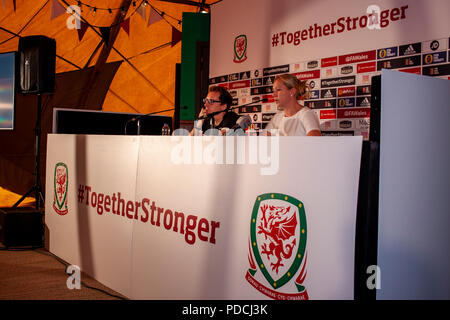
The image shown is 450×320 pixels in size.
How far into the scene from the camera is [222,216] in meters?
1.79

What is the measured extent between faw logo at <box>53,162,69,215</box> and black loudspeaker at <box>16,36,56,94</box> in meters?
1.47

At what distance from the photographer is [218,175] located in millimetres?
1835

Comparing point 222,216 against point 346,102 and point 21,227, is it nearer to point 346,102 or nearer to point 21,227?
point 21,227

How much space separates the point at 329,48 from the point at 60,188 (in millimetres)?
2985

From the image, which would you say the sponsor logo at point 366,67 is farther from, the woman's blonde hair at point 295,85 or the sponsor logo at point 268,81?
the sponsor logo at point 268,81

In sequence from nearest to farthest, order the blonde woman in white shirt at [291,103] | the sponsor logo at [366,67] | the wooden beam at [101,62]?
the blonde woman in white shirt at [291,103]
the sponsor logo at [366,67]
the wooden beam at [101,62]

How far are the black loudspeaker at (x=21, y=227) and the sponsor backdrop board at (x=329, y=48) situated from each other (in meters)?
2.86

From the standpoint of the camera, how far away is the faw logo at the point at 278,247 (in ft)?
5.01

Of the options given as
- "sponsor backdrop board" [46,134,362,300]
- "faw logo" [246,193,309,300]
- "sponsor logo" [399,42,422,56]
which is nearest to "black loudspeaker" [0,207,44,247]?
"sponsor backdrop board" [46,134,362,300]

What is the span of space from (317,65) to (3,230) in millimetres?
3474

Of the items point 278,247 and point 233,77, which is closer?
point 278,247

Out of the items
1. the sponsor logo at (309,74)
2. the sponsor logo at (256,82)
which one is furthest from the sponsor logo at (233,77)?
the sponsor logo at (309,74)

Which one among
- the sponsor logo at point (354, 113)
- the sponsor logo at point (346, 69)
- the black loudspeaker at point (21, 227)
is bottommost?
the black loudspeaker at point (21, 227)

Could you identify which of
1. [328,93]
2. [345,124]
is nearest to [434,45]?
[345,124]
